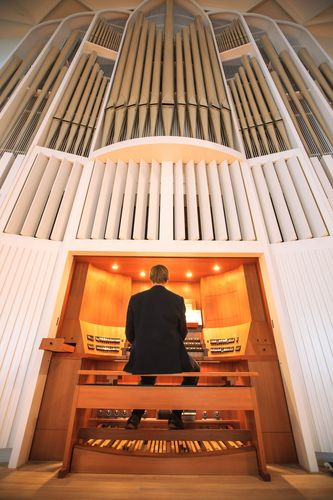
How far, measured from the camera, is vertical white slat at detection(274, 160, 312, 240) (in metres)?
3.60

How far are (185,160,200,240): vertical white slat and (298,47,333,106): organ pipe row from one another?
3681 mm

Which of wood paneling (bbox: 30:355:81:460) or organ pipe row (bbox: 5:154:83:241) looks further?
organ pipe row (bbox: 5:154:83:241)

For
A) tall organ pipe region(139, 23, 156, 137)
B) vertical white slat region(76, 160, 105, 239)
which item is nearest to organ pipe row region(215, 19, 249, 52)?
tall organ pipe region(139, 23, 156, 137)

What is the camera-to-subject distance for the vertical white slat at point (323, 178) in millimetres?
3911

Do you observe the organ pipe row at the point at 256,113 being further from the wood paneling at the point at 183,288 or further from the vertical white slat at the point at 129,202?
the wood paneling at the point at 183,288

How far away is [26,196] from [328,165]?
494 centimetres

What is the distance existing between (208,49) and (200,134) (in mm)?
3264

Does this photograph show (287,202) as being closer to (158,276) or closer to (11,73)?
(158,276)

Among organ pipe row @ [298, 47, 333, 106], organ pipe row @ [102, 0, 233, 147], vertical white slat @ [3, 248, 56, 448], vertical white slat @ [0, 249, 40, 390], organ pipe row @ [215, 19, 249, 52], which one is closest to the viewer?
vertical white slat @ [3, 248, 56, 448]

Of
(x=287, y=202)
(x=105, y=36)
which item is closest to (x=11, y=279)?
(x=287, y=202)

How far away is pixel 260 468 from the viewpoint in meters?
1.94

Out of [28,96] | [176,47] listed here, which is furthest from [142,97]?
[176,47]

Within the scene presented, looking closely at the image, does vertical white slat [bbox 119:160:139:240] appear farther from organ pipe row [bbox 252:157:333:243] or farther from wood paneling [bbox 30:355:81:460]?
organ pipe row [bbox 252:157:333:243]

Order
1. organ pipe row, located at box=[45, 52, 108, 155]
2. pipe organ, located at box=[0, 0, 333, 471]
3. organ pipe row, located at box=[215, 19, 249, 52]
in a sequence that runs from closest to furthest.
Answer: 1. pipe organ, located at box=[0, 0, 333, 471]
2. organ pipe row, located at box=[45, 52, 108, 155]
3. organ pipe row, located at box=[215, 19, 249, 52]
